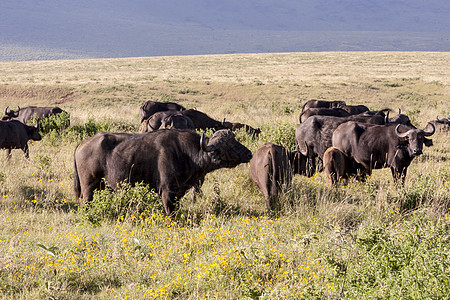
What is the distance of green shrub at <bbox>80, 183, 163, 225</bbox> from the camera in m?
6.73

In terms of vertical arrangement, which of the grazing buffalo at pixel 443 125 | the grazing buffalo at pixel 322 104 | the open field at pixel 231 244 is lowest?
the open field at pixel 231 244

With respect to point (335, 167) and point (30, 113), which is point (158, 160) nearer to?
point (335, 167)

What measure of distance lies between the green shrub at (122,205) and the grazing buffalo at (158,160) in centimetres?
22

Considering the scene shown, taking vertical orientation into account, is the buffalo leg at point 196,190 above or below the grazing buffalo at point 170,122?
below

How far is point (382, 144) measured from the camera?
32.3ft

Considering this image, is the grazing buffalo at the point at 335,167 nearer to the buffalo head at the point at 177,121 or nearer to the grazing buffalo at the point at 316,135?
the grazing buffalo at the point at 316,135

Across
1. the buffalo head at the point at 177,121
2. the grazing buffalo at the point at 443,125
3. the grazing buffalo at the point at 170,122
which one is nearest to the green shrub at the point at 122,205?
the grazing buffalo at the point at 170,122

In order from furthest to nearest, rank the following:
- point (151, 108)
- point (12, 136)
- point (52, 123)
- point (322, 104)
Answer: point (322, 104) < point (151, 108) < point (52, 123) < point (12, 136)

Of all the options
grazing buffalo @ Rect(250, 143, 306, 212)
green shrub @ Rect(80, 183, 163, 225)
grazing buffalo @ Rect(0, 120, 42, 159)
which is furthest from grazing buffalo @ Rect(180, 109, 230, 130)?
green shrub @ Rect(80, 183, 163, 225)

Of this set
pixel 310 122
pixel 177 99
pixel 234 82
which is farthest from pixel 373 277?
pixel 234 82

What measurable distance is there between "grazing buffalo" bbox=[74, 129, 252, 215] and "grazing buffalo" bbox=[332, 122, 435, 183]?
3.72m

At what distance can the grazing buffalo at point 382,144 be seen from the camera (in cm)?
938

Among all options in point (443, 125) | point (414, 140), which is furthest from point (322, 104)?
point (414, 140)

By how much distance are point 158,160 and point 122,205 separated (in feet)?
2.82
